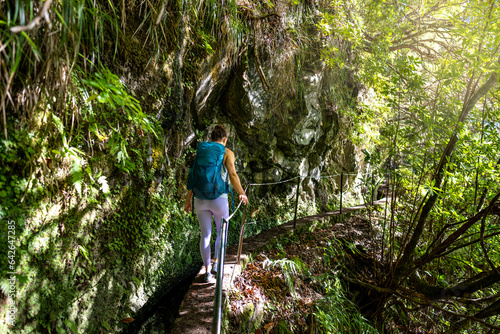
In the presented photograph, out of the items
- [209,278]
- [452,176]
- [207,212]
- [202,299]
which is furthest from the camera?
[452,176]

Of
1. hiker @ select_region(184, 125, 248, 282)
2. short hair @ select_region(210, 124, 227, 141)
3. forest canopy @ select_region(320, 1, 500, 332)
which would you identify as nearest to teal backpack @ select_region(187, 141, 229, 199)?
hiker @ select_region(184, 125, 248, 282)

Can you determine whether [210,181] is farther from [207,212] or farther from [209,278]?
[209,278]

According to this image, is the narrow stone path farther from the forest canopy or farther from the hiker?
the forest canopy

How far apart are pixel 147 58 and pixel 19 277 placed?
Result: 2.46 m

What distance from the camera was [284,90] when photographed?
5.64 metres

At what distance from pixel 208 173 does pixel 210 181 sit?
88mm

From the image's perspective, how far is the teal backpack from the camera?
288 cm

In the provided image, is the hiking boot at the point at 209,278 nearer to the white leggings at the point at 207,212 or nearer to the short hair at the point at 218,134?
the white leggings at the point at 207,212

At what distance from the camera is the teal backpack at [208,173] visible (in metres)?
2.88

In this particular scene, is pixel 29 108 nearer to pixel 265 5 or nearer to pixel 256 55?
pixel 256 55

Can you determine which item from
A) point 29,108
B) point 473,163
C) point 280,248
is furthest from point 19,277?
point 473,163

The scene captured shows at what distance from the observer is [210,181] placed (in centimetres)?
287

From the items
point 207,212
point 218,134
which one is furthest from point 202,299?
point 218,134

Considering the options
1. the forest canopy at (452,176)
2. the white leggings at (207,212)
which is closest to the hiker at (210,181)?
the white leggings at (207,212)
